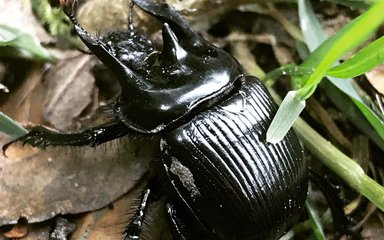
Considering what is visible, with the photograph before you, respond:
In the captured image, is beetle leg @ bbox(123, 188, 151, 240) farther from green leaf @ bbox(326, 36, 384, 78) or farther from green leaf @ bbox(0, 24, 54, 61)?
green leaf @ bbox(326, 36, 384, 78)

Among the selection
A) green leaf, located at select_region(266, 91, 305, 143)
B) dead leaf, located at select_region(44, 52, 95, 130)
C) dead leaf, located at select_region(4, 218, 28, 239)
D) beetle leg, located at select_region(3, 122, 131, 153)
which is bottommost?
dead leaf, located at select_region(4, 218, 28, 239)

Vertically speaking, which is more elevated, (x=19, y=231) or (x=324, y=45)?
(x=324, y=45)

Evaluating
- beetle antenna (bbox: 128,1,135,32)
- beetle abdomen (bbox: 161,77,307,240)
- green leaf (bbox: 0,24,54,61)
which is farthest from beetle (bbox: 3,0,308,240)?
green leaf (bbox: 0,24,54,61)

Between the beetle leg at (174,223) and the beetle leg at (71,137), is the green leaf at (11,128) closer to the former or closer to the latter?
the beetle leg at (71,137)

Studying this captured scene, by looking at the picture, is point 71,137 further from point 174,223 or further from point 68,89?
point 174,223

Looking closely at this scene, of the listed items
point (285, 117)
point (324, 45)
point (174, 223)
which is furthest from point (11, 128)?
point (324, 45)

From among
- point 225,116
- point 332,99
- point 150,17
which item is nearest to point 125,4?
point 150,17
